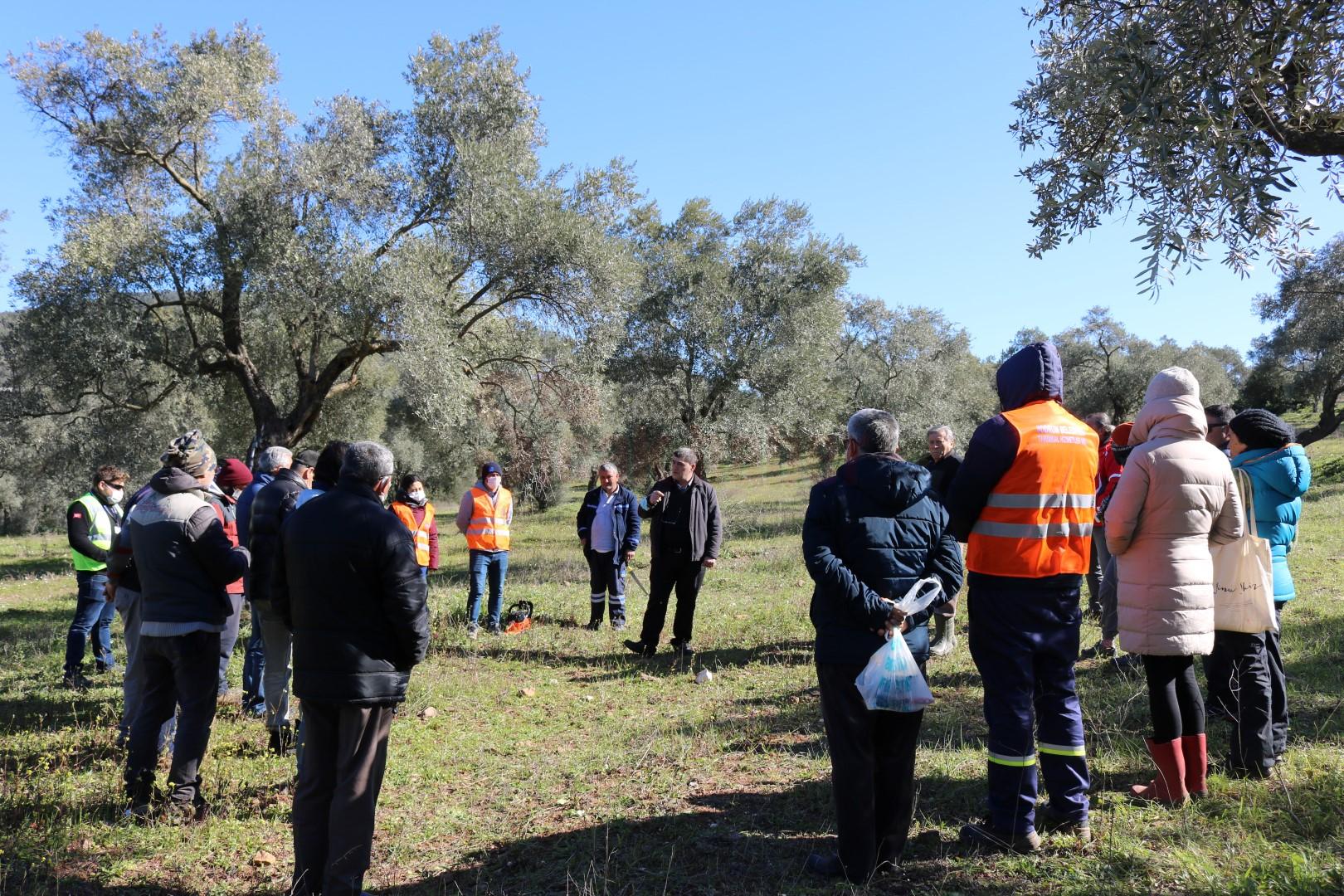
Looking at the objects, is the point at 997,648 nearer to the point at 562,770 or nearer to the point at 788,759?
the point at 788,759

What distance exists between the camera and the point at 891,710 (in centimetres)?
362

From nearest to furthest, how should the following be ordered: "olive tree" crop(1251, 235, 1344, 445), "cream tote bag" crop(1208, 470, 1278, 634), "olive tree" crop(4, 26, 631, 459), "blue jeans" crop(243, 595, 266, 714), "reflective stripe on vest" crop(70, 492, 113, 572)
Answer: "cream tote bag" crop(1208, 470, 1278, 634) < "blue jeans" crop(243, 595, 266, 714) < "reflective stripe on vest" crop(70, 492, 113, 572) < "olive tree" crop(4, 26, 631, 459) < "olive tree" crop(1251, 235, 1344, 445)

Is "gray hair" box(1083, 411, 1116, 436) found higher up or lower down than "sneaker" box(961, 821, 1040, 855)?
higher up

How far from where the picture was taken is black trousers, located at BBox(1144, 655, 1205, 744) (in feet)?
13.1

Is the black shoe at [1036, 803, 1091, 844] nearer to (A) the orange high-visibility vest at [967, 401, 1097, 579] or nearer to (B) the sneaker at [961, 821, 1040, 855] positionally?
(B) the sneaker at [961, 821, 1040, 855]

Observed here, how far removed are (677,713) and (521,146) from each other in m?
13.6

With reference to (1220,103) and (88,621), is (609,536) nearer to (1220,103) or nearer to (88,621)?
(88,621)

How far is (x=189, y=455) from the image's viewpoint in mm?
5031

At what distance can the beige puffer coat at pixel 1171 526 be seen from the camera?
396 cm

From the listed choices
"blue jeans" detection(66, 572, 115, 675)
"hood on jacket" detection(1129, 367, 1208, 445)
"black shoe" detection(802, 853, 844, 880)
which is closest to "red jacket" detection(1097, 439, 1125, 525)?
"hood on jacket" detection(1129, 367, 1208, 445)

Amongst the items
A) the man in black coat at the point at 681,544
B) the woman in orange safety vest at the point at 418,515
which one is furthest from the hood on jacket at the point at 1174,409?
the woman in orange safety vest at the point at 418,515

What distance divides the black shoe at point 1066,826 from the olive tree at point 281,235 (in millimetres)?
12084

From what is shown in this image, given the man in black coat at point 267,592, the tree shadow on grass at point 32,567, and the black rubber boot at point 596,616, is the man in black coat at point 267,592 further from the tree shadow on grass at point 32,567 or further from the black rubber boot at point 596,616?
the tree shadow on grass at point 32,567

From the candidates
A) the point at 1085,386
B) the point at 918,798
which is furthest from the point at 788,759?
the point at 1085,386
